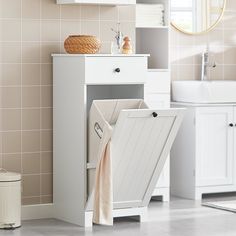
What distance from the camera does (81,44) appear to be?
5.36 metres

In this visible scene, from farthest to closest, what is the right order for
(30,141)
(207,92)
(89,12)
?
1. (207,92)
2. (89,12)
3. (30,141)

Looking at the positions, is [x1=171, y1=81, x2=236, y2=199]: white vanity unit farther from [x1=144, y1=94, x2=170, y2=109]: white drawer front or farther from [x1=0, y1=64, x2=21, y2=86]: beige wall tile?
[x1=0, y1=64, x2=21, y2=86]: beige wall tile

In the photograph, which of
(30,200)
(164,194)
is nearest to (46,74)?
(30,200)

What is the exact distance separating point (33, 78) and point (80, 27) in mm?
509

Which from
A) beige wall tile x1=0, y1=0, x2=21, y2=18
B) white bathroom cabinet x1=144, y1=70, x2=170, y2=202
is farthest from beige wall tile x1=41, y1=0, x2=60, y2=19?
white bathroom cabinet x1=144, y1=70, x2=170, y2=202

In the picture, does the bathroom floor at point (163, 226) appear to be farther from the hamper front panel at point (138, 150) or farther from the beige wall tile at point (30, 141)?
the beige wall tile at point (30, 141)

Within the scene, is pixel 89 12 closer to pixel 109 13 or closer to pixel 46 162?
pixel 109 13

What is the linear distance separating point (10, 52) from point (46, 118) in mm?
527

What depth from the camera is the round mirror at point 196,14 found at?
6867 mm

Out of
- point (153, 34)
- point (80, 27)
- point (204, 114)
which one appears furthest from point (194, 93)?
point (80, 27)

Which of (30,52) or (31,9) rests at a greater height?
(31,9)

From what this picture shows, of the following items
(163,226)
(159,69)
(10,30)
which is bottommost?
(163,226)

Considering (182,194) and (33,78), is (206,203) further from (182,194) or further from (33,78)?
(33,78)

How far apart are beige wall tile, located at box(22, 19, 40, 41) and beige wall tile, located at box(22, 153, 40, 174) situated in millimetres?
807
